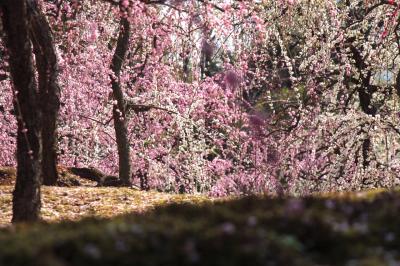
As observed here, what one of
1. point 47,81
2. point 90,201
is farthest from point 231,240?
point 47,81

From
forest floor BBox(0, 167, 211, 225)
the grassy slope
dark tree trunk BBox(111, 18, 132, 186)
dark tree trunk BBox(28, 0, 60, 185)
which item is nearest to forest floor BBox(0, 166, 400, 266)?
the grassy slope

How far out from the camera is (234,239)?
2.83m

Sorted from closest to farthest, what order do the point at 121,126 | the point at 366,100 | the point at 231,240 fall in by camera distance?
the point at 231,240 < the point at 121,126 < the point at 366,100

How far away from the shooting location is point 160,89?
1432cm

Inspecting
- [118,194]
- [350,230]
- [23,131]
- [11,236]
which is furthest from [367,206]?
[118,194]

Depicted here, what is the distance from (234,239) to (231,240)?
0.05 feet

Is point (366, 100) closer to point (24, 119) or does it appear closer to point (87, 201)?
point (87, 201)

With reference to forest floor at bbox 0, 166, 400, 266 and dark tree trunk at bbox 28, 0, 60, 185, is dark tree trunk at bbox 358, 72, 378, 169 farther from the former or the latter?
forest floor at bbox 0, 166, 400, 266

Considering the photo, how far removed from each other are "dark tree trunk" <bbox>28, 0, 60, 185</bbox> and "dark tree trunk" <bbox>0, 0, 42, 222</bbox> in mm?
2232

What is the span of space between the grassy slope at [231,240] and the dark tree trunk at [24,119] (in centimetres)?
311

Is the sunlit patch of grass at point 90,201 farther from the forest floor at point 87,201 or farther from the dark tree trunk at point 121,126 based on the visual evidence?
the dark tree trunk at point 121,126

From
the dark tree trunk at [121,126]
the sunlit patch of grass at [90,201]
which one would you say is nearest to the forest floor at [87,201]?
the sunlit patch of grass at [90,201]

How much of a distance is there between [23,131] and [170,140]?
31.3 feet

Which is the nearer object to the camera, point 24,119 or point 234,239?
point 234,239
